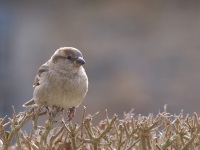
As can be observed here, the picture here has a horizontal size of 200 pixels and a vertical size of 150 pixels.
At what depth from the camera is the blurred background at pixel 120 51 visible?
9.45 ft

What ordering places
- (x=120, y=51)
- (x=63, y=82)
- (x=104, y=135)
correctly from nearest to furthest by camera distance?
1. (x=104, y=135)
2. (x=63, y=82)
3. (x=120, y=51)

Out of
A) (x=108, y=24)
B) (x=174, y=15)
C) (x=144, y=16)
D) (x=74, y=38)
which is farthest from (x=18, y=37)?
(x=174, y=15)

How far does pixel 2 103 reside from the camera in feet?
9.96

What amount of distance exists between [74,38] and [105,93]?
1.51 ft

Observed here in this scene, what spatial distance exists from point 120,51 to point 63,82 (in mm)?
1630

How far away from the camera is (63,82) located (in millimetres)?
1357

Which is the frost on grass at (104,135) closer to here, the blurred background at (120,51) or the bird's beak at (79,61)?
the bird's beak at (79,61)

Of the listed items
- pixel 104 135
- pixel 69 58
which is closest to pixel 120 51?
pixel 69 58

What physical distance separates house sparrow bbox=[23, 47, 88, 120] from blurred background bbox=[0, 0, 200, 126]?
1.45 m

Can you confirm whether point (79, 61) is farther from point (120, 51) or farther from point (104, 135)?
point (120, 51)

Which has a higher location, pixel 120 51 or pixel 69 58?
pixel 120 51

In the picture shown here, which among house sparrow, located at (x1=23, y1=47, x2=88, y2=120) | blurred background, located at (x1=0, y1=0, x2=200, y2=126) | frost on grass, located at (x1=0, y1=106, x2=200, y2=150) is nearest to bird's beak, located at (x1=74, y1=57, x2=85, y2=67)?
house sparrow, located at (x1=23, y1=47, x2=88, y2=120)

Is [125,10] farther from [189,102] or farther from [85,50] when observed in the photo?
[189,102]

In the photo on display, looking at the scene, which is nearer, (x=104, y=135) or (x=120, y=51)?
(x=104, y=135)
